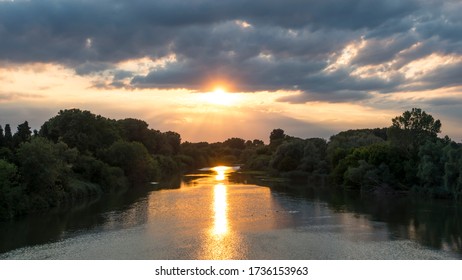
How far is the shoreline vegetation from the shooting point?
57250mm

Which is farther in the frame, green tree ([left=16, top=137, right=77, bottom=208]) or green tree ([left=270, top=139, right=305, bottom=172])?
green tree ([left=270, top=139, right=305, bottom=172])

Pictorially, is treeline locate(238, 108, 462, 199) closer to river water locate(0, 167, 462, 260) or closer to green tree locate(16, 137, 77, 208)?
river water locate(0, 167, 462, 260)

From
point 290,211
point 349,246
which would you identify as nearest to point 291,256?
point 349,246

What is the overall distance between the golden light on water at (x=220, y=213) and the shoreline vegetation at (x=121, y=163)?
19949mm

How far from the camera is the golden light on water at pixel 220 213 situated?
45.9m

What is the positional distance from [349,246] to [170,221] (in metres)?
19.5

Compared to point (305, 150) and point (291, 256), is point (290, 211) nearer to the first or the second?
point (291, 256)

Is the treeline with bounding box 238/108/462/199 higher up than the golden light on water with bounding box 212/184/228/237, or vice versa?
the treeline with bounding box 238/108/462/199

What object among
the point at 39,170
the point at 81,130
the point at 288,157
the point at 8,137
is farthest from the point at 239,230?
the point at 288,157

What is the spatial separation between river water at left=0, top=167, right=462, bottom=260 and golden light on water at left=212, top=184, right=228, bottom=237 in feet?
0.33

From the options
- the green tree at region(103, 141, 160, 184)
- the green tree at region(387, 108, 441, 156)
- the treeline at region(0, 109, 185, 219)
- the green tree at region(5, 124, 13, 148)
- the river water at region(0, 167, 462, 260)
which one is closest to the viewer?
the river water at region(0, 167, 462, 260)

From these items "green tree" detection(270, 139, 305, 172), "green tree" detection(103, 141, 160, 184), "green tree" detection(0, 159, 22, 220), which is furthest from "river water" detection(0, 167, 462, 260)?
"green tree" detection(270, 139, 305, 172)

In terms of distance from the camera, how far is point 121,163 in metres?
97.3

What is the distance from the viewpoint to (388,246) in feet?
131
